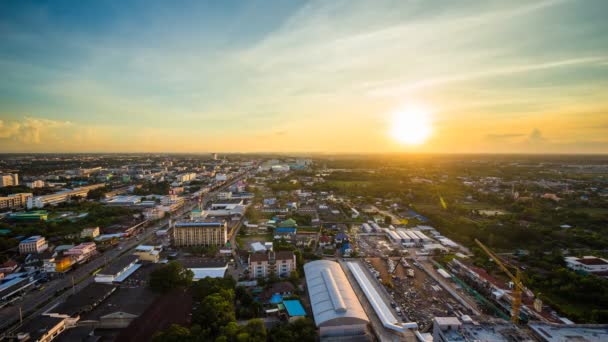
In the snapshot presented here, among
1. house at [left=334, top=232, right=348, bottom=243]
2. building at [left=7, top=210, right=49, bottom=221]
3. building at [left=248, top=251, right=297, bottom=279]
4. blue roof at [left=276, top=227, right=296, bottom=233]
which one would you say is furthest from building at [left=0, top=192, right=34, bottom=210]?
house at [left=334, top=232, right=348, bottom=243]

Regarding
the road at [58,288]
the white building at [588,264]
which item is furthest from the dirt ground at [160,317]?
the white building at [588,264]

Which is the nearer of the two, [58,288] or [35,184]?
[58,288]

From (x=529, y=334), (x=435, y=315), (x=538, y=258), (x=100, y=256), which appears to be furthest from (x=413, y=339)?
(x=100, y=256)

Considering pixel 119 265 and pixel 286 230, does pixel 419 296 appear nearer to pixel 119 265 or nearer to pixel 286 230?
pixel 286 230

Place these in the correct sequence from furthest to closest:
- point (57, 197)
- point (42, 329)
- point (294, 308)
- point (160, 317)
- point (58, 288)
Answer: point (57, 197) < point (58, 288) < point (294, 308) < point (160, 317) < point (42, 329)

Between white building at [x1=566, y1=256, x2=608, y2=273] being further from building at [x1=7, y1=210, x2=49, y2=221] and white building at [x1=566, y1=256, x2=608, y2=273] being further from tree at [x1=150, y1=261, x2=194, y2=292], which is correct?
building at [x1=7, y1=210, x2=49, y2=221]

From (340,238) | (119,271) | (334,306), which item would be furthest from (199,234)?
(334,306)
